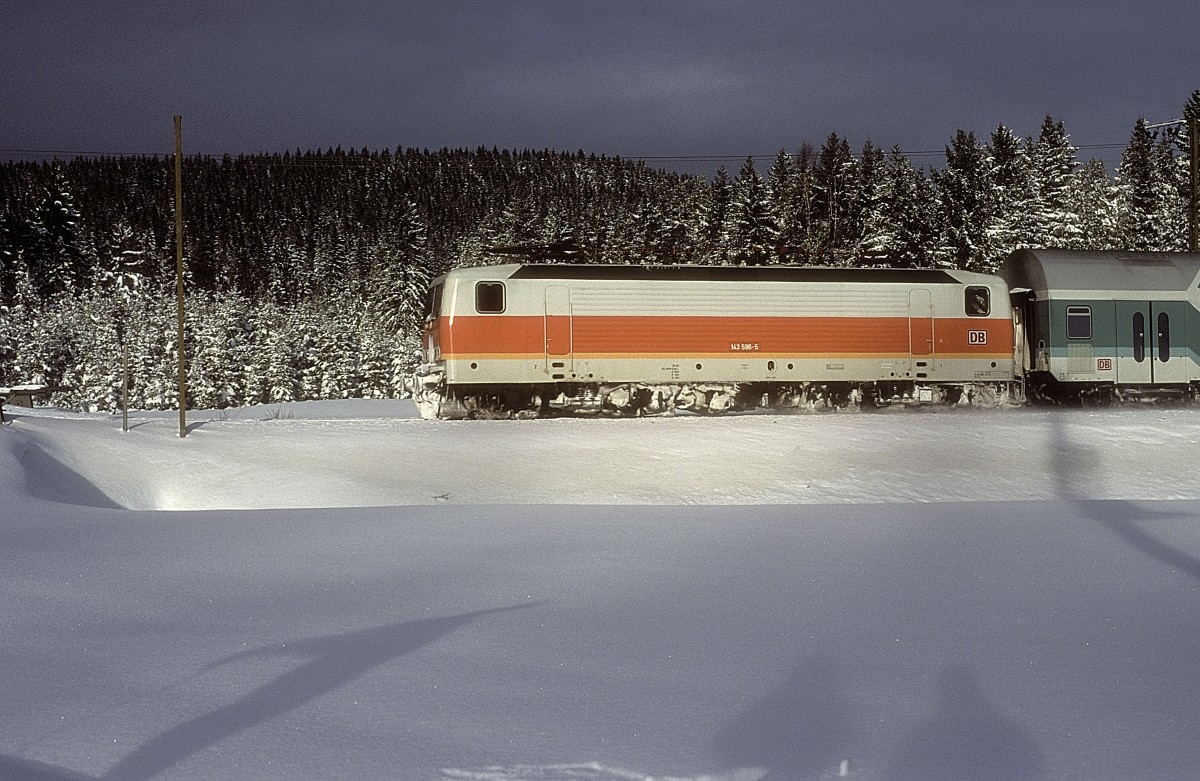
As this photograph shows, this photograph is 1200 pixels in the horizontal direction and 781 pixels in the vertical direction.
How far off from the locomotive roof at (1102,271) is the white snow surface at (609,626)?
35.2 feet

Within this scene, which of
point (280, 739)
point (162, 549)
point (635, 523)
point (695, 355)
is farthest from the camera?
point (695, 355)

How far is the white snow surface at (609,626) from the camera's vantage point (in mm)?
5531

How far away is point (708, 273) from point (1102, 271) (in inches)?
418

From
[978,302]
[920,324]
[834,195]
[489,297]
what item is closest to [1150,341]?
[978,302]

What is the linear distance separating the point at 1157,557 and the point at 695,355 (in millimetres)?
14784

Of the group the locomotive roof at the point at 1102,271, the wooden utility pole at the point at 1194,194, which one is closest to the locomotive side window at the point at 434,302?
the locomotive roof at the point at 1102,271

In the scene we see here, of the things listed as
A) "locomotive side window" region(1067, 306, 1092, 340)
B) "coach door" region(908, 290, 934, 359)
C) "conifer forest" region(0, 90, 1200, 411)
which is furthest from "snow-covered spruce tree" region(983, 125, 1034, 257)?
"coach door" region(908, 290, 934, 359)

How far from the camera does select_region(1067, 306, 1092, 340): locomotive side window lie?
27016 millimetres

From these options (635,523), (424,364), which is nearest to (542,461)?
(635,523)

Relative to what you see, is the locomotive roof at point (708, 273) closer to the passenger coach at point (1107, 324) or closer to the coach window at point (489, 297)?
the coach window at point (489, 297)

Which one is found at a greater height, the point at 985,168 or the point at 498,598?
the point at 985,168

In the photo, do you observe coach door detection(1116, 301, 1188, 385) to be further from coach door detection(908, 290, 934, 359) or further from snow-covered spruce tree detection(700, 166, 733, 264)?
snow-covered spruce tree detection(700, 166, 733, 264)

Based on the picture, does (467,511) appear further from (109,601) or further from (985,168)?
(985,168)

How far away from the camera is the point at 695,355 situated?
25.2 metres
